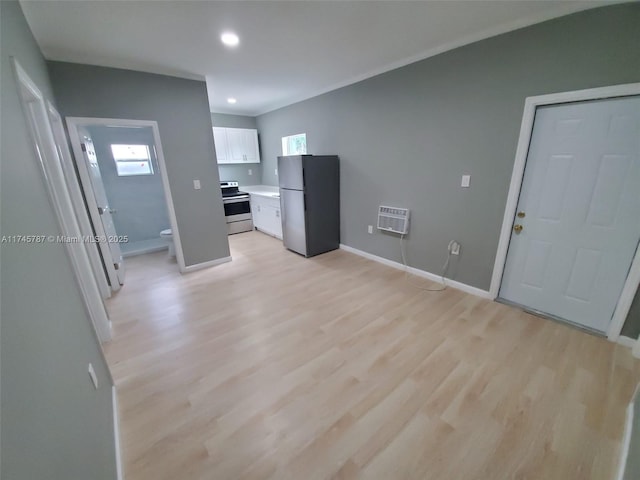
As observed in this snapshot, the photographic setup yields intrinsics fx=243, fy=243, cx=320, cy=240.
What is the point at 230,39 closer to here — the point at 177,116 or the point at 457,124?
the point at 177,116

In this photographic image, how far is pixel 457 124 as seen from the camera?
8.34 feet

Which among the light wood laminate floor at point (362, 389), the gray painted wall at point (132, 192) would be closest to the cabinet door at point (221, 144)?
the gray painted wall at point (132, 192)

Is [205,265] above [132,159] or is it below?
below

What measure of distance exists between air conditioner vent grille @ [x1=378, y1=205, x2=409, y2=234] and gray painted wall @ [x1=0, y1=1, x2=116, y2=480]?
10.2ft

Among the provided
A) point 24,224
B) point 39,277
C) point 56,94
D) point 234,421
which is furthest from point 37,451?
point 56,94

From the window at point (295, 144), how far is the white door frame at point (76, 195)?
10.5 ft

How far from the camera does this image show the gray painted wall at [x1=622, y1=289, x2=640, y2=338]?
1889 mm

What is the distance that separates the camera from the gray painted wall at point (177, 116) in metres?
2.53

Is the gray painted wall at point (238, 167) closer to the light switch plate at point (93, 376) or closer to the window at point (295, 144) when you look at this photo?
the window at point (295, 144)

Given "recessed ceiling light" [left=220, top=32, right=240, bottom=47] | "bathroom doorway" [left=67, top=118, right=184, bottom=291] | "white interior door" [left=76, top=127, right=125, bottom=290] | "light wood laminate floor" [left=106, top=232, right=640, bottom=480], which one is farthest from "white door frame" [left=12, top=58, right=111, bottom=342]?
"recessed ceiling light" [left=220, top=32, right=240, bottom=47]

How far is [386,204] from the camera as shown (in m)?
3.39

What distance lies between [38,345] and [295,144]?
4.62 meters

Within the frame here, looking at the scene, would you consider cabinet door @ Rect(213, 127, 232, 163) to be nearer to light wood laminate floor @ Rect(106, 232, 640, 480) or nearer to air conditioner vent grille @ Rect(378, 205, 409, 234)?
light wood laminate floor @ Rect(106, 232, 640, 480)

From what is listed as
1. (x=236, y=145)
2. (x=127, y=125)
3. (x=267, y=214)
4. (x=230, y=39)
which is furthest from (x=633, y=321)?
(x=236, y=145)
